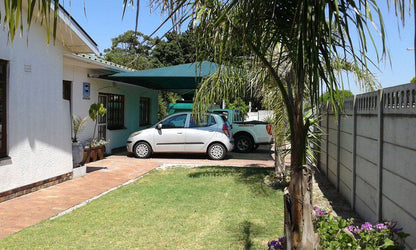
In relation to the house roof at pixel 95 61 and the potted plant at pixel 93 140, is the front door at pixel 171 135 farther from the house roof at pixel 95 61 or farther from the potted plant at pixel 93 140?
the house roof at pixel 95 61

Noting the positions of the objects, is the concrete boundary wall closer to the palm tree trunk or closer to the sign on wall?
the palm tree trunk

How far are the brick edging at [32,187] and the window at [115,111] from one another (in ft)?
18.2

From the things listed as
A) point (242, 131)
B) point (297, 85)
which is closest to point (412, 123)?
point (297, 85)

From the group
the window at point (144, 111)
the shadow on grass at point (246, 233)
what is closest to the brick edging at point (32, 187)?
the shadow on grass at point (246, 233)

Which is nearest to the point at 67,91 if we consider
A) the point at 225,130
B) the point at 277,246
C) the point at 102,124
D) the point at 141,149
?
the point at 102,124

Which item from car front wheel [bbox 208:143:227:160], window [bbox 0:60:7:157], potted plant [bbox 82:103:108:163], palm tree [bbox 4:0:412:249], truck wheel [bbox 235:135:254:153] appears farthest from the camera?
truck wheel [bbox 235:135:254:153]

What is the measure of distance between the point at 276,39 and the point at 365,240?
1.98 metres

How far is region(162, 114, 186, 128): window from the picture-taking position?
1288 cm

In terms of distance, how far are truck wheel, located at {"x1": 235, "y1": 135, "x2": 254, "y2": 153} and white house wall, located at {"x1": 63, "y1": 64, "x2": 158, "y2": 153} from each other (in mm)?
4668

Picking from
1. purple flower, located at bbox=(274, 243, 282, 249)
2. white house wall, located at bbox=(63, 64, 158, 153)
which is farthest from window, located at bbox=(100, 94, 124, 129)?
purple flower, located at bbox=(274, 243, 282, 249)

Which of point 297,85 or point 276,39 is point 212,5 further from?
point 297,85

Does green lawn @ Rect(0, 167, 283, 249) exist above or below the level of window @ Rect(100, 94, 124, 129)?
below

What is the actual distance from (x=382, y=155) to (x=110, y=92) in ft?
37.0

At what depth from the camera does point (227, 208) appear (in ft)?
20.2
